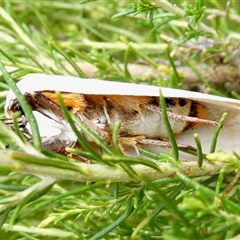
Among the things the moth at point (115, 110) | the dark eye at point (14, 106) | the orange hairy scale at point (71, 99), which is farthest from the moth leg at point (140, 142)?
the dark eye at point (14, 106)

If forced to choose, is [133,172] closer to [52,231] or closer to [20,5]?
[52,231]

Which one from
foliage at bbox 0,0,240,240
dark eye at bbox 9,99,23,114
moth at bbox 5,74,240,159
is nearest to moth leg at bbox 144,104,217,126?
moth at bbox 5,74,240,159

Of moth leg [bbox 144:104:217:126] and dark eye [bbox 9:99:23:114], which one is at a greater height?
dark eye [bbox 9:99:23:114]

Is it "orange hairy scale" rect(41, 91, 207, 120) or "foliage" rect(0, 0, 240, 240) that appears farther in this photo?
"orange hairy scale" rect(41, 91, 207, 120)

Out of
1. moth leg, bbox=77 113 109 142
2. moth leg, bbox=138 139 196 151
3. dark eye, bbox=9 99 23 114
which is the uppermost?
Answer: dark eye, bbox=9 99 23 114

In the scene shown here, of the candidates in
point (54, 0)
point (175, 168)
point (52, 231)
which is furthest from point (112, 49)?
point (175, 168)

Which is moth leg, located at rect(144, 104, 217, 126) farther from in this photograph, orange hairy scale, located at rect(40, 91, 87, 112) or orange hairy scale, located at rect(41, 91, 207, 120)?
orange hairy scale, located at rect(40, 91, 87, 112)

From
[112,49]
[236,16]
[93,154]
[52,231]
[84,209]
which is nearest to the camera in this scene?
[93,154]

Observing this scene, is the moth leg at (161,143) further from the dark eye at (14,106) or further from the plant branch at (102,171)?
the dark eye at (14,106)
